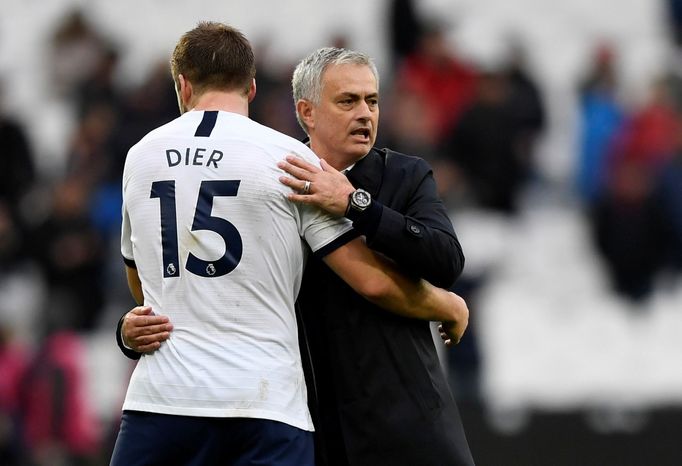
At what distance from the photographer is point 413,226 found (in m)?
4.06

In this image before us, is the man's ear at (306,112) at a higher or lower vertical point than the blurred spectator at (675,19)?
lower

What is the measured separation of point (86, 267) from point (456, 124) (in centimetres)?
317

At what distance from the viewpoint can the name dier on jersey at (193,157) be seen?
4004 millimetres

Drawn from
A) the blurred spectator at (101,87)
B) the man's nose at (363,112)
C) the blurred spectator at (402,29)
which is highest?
the blurred spectator at (402,29)

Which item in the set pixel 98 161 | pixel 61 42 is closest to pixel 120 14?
pixel 61 42

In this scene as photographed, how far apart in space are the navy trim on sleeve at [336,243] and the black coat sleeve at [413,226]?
0.06 meters

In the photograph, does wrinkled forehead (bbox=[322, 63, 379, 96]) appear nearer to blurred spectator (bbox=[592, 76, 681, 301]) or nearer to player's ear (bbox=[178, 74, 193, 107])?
player's ear (bbox=[178, 74, 193, 107])

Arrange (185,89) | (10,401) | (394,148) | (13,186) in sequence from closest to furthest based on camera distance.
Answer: (185,89) → (10,401) → (394,148) → (13,186)

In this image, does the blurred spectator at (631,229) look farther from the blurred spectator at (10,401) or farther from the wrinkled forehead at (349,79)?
the wrinkled forehead at (349,79)

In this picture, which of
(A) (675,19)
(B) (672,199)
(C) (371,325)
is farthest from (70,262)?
(C) (371,325)

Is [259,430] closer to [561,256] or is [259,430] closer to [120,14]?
[561,256]

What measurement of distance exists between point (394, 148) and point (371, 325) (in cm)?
621

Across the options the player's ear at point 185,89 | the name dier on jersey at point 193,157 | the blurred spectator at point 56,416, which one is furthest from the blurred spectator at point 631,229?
the name dier on jersey at point 193,157

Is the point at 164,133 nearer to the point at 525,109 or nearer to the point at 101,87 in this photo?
the point at 525,109
